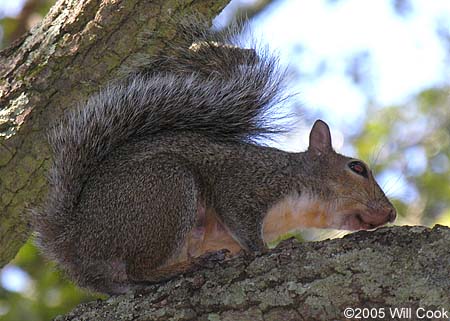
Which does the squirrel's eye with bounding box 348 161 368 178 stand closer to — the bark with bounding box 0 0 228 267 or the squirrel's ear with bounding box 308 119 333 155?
the squirrel's ear with bounding box 308 119 333 155

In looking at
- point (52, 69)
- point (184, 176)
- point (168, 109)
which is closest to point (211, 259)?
point (184, 176)

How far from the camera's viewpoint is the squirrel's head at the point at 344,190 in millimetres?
3670

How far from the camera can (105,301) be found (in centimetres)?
275

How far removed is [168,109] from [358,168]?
0.99m

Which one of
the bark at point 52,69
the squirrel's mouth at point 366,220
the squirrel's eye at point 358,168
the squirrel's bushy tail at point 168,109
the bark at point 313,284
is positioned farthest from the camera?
the squirrel's eye at point 358,168

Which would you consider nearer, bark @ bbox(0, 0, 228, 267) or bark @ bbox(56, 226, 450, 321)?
bark @ bbox(56, 226, 450, 321)

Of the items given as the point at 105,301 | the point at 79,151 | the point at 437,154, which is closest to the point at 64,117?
the point at 79,151

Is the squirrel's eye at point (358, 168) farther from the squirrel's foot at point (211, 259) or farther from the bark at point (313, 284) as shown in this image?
the bark at point (313, 284)

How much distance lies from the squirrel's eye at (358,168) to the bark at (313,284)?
49.5 inches

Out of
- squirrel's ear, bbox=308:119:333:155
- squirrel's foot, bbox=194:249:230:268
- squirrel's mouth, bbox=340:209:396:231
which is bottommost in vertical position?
squirrel's foot, bbox=194:249:230:268

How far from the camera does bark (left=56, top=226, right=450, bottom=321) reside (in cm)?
232

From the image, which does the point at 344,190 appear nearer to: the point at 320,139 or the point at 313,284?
the point at 320,139

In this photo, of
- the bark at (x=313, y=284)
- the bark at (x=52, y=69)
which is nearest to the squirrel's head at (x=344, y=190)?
the bark at (x=52, y=69)

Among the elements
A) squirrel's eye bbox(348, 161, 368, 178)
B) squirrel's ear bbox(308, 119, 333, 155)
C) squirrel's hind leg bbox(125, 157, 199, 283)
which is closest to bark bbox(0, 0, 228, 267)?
squirrel's hind leg bbox(125, 157, 199, 283)
